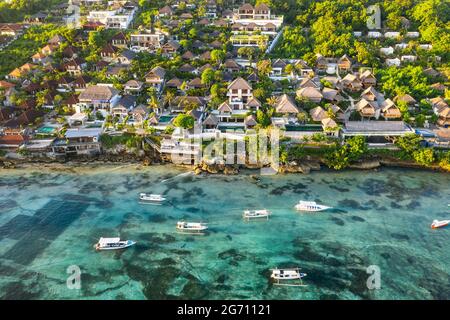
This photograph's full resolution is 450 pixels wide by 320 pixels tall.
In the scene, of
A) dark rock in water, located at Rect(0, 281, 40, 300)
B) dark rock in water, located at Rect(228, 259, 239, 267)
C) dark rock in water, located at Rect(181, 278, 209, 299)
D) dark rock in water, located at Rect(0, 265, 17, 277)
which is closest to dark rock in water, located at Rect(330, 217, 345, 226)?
dark rock in water, located at Rect(228, 259, 239, 267)

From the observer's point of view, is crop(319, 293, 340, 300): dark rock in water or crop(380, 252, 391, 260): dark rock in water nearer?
crop(319, 293, 340, 300): dark rock in water

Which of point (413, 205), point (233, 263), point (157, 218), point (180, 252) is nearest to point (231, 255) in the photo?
point (233, 263)

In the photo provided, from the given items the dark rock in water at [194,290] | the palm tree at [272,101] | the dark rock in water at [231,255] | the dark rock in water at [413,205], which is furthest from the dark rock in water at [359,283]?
the palm tree at [272,101]

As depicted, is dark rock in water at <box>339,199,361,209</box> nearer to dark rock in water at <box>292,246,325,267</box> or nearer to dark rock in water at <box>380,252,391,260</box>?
dark rock in water at <box>380,252,391,260</box>

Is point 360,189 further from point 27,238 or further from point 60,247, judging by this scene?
point 27,238

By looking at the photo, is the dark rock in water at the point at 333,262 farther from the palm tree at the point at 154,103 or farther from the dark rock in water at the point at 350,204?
the palm tree at the point at 154,103

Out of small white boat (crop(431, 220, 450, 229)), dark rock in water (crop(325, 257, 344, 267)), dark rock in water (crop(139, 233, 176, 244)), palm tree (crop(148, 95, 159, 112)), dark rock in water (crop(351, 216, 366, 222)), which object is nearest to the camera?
dark rock in water (crop(325, 257, 344, 267))
